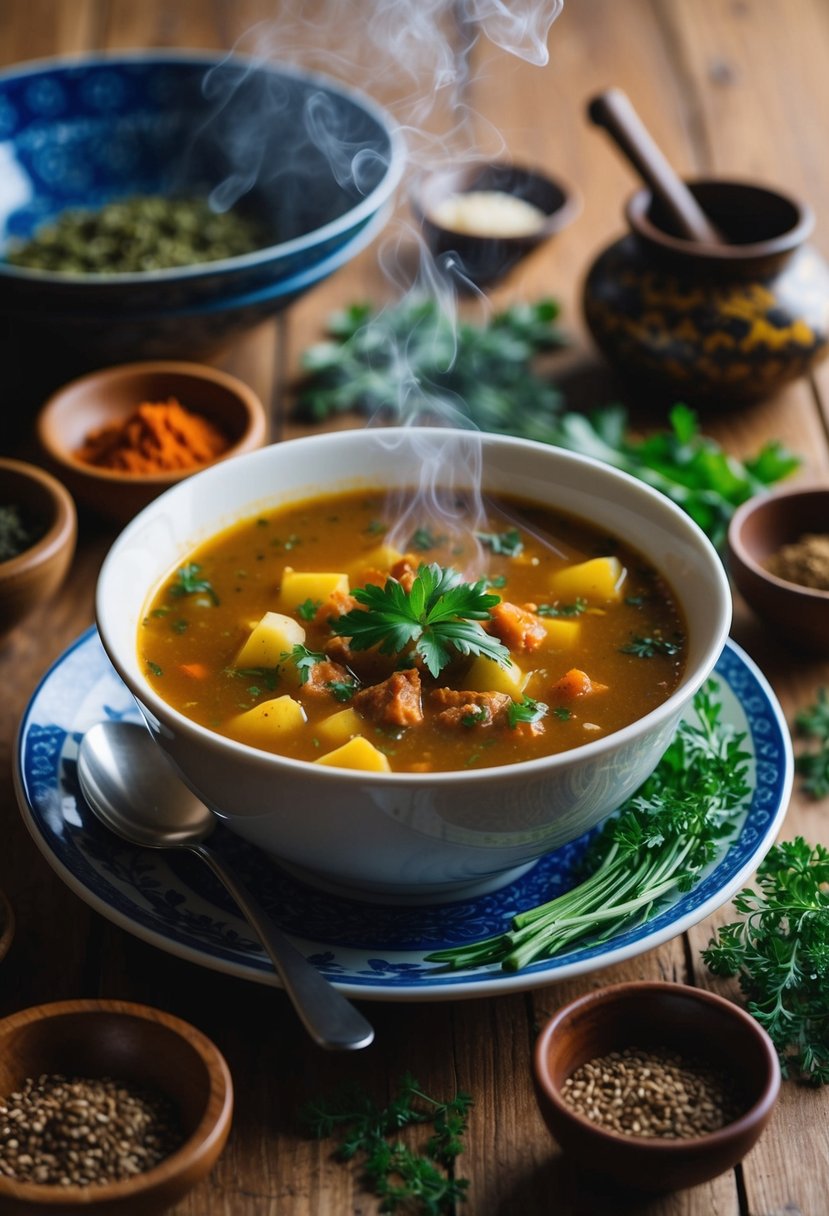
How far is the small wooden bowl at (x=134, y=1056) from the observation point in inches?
88.7

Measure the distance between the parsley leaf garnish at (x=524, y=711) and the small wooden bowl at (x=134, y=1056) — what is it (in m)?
0.85

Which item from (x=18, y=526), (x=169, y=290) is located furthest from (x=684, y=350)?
(x=18, y=526)

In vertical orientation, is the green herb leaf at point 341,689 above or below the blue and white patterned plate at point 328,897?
above

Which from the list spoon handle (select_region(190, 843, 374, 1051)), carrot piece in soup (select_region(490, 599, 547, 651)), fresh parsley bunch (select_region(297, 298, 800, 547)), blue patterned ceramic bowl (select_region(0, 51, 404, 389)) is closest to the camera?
spoon handle (select_region(190, 843, 374, 1051))

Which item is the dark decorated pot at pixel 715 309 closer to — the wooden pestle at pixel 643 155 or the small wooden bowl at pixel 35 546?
the wooden pestle at pixel 643 155

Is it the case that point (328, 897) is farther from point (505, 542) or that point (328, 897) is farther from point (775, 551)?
point (775, 551)

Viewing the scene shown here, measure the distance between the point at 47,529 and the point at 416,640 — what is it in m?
1.50

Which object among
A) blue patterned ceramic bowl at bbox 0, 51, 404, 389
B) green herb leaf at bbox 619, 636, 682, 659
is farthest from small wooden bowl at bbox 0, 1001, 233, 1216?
blue patterned ceramic bowl at bbox 0, 51, 404, 389

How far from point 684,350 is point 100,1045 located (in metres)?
3.20

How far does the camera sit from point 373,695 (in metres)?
2.80

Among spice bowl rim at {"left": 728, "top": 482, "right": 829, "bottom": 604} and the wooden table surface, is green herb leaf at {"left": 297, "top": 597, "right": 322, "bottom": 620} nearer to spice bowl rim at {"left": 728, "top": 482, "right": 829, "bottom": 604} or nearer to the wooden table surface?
the wooden table surface

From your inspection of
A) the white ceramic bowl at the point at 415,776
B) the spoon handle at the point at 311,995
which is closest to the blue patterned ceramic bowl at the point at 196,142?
the white ceramic bowl at the point at 415,776

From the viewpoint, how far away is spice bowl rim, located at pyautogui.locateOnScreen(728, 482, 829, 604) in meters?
3.70

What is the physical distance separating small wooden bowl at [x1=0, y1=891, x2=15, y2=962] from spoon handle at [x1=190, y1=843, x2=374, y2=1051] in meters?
0.50
